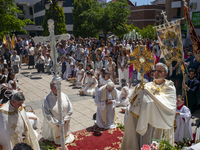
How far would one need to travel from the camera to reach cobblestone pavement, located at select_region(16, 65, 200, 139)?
728 centimetres

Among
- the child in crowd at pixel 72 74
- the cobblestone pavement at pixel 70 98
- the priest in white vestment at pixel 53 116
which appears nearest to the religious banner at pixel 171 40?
the cobblestone pavement at pixel 70 98

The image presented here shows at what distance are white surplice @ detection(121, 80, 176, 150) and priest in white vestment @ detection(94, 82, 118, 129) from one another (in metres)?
2.13

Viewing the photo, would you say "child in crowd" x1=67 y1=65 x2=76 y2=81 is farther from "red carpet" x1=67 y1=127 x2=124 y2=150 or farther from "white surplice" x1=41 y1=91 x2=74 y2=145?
"white surplice" x1=41 y1=91 x2=74 y2=145

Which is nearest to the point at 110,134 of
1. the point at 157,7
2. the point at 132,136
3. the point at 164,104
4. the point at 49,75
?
the point at 132,136

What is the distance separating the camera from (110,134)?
Answer: 6.38 meters

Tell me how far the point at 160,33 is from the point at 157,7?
1813 inches

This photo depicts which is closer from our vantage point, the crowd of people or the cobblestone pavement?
the crowd of people

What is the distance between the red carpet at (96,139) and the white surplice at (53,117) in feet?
0.85

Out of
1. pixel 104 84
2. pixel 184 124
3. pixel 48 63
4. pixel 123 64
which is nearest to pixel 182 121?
pixel 184 124

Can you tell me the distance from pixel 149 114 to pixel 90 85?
6309mm

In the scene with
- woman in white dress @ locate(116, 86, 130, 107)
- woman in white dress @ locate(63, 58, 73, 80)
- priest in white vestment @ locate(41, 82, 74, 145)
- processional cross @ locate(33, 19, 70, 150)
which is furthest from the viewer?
woman in white dress @ locate(63, 58, 73, 80)

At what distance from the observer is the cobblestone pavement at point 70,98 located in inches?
287

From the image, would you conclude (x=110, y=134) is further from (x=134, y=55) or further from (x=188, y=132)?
(x=134, y=55)

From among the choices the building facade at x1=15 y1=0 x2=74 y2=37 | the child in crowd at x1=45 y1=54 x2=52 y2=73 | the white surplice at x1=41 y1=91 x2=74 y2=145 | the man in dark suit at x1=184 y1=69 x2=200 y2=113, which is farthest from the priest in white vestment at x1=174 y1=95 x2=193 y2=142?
the building facade at x1=15 y1=0 x2=74 y2=37
